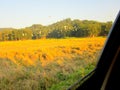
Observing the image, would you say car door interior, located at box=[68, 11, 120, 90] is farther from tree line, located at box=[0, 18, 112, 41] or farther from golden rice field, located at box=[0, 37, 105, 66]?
tree line, located at box=[0, 18, 112, 41]

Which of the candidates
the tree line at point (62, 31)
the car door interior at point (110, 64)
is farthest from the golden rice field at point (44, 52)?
the car door interior at point (110, 64)

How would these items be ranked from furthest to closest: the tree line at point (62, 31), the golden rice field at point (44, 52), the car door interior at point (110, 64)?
the tree line at point (62, 31)
the golden rice field at point (44, 52)
the car door interior at point (110, 64)

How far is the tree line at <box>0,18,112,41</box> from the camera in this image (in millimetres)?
67188

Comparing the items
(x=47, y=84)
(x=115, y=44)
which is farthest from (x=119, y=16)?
(x=47, y=84)

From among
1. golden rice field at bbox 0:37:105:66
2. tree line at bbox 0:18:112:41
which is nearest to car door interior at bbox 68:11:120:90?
golden rice field at bbox 0:37:105:66

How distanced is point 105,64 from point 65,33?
72936mm

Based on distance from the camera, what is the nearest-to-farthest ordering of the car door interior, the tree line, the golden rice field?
1. the car door interior
2. the golden rice field
3. the tree line

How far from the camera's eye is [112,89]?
1.12 m

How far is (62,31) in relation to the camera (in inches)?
2857

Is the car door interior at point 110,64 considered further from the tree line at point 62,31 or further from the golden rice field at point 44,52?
the tree line at point 62,31

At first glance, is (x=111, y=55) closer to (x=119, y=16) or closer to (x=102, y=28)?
(x=119, y=16)

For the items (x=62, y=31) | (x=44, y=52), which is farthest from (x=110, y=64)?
(x=62, y=31)

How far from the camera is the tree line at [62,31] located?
6719 centimetres

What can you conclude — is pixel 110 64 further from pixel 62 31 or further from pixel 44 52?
pixel 62 31
